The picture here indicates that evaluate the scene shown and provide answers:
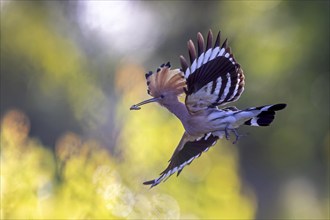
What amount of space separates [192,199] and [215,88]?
187 cm

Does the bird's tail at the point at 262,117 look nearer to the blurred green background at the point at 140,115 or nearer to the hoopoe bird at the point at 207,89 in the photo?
the hoopoe bird at the point at 207,89

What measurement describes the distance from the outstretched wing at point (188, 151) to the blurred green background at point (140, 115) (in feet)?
3.87

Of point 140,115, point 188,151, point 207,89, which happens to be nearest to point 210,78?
point 207,89

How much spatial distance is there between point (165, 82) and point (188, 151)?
0.20m

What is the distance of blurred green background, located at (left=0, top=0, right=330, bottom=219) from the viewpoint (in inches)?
113

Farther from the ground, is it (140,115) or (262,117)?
(140,115)

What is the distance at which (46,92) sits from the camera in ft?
14.5

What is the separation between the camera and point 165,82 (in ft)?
4.78

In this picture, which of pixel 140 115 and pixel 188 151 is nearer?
pixel 188 151

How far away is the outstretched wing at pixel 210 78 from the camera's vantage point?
4.71 feet

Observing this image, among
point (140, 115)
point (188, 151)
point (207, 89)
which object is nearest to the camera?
point (207, 89)

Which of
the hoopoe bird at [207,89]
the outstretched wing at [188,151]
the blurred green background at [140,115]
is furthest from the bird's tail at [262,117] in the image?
the blurred green background at [140,115]

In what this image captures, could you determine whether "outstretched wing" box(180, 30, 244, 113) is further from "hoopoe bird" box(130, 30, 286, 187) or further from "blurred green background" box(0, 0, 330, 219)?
"blurred green background" box(0, 0, 330, 219)

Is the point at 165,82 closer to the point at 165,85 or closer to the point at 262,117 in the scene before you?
the point at 165,85
